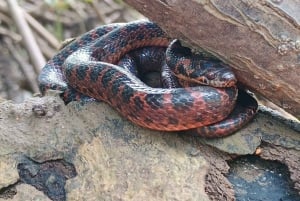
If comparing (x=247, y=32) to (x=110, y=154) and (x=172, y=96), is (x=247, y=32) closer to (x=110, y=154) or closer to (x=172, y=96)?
(x=172, y=96)

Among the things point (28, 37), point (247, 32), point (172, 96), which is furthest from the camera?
point (28, 37)

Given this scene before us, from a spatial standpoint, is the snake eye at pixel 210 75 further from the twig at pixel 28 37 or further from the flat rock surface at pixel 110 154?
the twig at pixel 28 37

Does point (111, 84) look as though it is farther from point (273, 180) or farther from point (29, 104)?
point (273, 180)

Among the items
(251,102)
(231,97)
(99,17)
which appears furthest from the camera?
(99,17)

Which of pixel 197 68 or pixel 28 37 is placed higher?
pixel 197 68

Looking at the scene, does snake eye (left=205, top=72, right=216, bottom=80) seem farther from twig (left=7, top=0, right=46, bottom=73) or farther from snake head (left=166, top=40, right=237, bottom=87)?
twig (left=7, top=0, right=46, bottom=73)

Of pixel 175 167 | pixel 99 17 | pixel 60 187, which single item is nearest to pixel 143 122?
pixel 175 167

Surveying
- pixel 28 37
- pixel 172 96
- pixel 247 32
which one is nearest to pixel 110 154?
pixel 172 96
